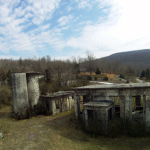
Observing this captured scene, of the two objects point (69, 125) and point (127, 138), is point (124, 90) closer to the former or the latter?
point (127, 138)

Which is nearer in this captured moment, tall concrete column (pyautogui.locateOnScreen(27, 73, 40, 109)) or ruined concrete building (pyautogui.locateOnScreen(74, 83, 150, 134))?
ruined concrete building (pyautogui.locateOnScreen(74, 83, 150, 134))

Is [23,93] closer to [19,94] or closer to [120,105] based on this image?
[19,94]

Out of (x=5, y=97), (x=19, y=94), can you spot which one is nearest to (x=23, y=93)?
(x=19, y=94)

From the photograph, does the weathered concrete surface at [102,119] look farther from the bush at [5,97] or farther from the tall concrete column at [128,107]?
the bush at [5,97]

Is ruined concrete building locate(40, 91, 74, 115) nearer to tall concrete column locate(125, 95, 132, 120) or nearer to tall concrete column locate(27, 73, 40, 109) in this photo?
tall concrete column locate(27, 73, 40, 109)

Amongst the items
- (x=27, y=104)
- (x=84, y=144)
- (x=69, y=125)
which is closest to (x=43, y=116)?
(x=27, y=104)

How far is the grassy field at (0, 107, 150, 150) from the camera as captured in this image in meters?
7.16

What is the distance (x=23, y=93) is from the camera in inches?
523

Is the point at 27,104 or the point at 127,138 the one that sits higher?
the point at 27,104

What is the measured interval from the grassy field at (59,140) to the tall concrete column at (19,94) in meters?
2.43

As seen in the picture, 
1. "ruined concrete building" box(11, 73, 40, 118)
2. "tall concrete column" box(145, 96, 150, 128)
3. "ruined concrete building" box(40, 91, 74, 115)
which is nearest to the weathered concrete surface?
"tall concrete column" box(145, 96, 150, 128)

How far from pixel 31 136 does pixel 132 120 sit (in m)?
6.89

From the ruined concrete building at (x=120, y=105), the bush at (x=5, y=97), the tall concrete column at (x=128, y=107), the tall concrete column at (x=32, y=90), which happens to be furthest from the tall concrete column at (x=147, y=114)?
the bush at (x=5, y=97)

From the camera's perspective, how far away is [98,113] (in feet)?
32.3
